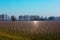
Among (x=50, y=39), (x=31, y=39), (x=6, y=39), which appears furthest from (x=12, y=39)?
(x=50, y=39)

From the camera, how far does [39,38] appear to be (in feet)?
90.2

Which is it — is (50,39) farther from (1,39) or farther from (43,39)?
(1,39)

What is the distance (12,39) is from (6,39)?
916 mm

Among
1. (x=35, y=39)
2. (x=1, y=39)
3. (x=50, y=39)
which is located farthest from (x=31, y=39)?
(x=1, y=39)

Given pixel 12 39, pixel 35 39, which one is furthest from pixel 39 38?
pixel 12 39

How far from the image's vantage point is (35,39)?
87.6 ft

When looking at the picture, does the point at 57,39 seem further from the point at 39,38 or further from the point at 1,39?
the point at 1,39

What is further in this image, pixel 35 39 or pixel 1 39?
pixel 35 39

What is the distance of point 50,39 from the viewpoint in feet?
87.9

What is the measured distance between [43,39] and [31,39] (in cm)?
162

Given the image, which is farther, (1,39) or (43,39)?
(43,39)

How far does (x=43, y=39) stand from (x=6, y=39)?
198 inches

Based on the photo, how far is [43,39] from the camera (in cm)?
2647

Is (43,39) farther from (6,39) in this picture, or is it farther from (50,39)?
(6,39)
